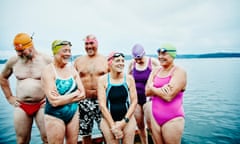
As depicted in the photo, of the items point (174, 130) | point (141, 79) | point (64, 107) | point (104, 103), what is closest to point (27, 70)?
point (64, 107)

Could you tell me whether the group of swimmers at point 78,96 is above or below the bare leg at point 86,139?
above

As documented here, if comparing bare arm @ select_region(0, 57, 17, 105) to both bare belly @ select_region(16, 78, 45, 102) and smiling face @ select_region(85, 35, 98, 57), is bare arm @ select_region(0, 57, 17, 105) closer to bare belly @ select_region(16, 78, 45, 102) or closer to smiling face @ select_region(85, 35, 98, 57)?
bare belly @ select_region(16, 78, 45, 102)

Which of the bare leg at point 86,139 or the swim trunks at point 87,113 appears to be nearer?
the swim trunks at point 87,113

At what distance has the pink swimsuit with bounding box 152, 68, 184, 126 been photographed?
3150 millimetres

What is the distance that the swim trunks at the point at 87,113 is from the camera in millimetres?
4367

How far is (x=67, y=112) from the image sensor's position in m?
3.12

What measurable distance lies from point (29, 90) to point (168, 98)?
8.25 ft

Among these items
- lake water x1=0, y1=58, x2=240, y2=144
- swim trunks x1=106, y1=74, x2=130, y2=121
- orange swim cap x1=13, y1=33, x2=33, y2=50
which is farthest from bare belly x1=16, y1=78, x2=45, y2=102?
lake water x1=0, y1=58, x2=240, y2=144

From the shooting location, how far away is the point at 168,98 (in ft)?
10.2

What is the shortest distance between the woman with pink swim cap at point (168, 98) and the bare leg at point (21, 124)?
237cm

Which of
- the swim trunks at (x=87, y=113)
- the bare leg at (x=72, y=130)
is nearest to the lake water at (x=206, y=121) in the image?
the swim trunks at (x=87, y=113)

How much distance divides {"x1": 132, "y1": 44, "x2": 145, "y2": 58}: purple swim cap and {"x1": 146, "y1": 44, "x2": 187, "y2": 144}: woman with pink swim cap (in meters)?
1.04

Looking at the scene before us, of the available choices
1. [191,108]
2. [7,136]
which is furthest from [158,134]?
[191,108]

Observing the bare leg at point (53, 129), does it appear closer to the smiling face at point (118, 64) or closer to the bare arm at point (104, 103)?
the bare arm at point (104, 103)
